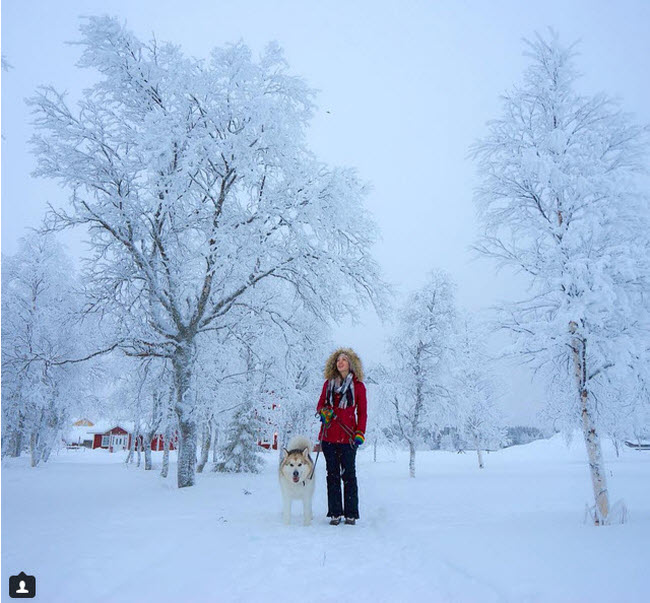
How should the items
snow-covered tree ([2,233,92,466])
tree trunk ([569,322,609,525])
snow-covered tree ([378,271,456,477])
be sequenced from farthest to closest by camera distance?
snow-covered tree ([378,271,456,477])
snow-covered tree ([2,233,92,466])
tree trunk ([569,322,609,525])

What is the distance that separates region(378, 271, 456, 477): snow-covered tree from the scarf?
16.6 metres

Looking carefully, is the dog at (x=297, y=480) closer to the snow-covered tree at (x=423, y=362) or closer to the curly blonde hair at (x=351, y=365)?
the curly blonde hair at (x=351, y=365)

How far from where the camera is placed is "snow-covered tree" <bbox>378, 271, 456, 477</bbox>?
881 inches

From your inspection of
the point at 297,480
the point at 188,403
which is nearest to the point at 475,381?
the point at 188,403

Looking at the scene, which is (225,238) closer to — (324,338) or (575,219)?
(575,219)

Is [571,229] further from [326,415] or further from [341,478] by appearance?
[341,478]

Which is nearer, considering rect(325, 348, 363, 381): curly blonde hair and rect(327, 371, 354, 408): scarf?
rect(327, 371, 354, 408): scarf

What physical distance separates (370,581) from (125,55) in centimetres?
1161

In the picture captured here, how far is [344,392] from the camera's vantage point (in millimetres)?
5672

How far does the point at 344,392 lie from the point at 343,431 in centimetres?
50

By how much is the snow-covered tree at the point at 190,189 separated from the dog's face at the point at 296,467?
4.84 metres

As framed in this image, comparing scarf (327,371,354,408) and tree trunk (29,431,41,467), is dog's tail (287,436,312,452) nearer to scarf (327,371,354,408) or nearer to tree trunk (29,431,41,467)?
scarf (327,371,354,408)

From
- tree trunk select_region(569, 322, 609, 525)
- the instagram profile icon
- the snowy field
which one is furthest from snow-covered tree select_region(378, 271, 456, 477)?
the instagram profile icon

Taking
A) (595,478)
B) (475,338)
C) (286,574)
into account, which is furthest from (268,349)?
(475,338)
